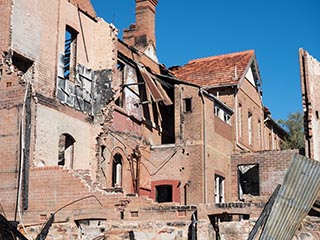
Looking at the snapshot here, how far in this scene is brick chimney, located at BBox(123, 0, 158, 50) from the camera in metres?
29.4

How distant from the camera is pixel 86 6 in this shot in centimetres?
2352

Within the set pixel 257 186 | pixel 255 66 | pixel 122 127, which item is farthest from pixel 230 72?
pixel 122 127

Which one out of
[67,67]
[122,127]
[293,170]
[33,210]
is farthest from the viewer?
[122,127]

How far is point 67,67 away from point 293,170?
54.3 feet

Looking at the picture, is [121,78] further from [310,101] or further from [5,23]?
[310,101]

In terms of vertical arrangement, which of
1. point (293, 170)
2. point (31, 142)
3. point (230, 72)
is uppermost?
point (230, 72)

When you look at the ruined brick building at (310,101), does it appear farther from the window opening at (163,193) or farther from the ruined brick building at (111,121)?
the window opening at (163,193)

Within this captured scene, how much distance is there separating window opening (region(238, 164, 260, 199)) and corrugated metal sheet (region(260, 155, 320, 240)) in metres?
21.8

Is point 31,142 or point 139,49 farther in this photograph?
point 139,49

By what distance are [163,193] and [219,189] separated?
2.90 meters

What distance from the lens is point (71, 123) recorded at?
69.8 ft

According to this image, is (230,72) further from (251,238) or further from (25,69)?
(251,238)

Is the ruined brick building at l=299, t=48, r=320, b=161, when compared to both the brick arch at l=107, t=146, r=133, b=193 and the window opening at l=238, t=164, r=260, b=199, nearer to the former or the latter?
the window opening at l=238, t=164, r=260, b=199

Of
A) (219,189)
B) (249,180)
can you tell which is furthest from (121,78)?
(249,180)
